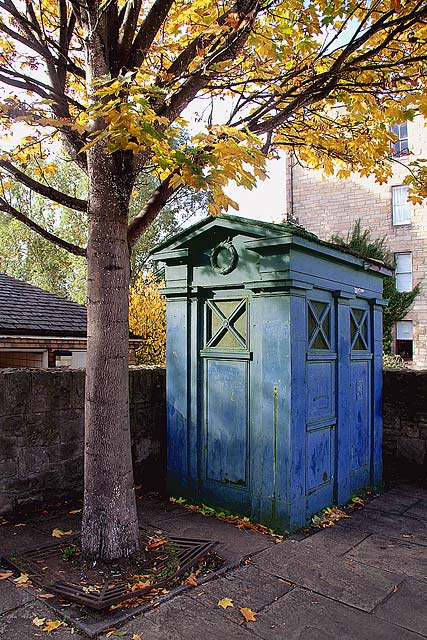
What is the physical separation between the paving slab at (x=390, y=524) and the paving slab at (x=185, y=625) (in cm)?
Answer: 214

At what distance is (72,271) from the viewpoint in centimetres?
2859

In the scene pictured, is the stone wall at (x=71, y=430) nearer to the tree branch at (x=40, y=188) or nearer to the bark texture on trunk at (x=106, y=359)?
the bark texture on trunk at (x=106, y=359)

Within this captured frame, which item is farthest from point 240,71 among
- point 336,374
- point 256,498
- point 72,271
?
point 72,271

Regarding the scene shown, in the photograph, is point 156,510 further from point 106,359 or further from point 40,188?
point 40,188

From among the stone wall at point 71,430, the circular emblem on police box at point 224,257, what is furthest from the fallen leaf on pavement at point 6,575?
the circular emblem on police box at point 224,257

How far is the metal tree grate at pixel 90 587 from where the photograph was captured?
3.27 metres

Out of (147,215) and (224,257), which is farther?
(224,257)

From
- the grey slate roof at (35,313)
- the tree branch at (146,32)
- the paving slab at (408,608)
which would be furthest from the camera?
the grey slate roof at (35,313)

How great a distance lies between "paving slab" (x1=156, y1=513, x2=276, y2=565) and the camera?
4145 millimetres

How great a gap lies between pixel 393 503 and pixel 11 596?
13.2 feet

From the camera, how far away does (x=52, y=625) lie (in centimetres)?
302

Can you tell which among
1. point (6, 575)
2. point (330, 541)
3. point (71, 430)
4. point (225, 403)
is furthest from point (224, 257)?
point (6, 575)

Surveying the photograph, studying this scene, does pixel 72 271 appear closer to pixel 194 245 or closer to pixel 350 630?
pixel 194 245

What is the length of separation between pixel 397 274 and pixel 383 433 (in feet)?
49.0
